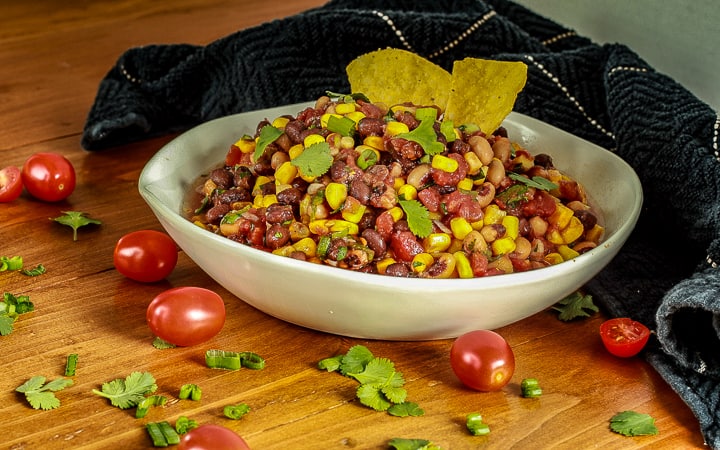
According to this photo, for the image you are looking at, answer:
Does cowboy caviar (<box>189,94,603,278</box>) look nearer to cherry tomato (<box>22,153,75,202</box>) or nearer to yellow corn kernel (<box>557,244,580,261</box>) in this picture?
yellow corn kernel (<box>557,244,580,261</box>)

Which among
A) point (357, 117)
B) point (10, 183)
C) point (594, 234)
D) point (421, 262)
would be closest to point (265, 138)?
point (357, 117)

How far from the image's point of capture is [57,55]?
10.7 feet

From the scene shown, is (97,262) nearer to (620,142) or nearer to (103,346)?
(103,346)

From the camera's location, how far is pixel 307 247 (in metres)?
1.70

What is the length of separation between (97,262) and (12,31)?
1.77m

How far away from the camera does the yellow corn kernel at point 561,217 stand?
1.85 metres

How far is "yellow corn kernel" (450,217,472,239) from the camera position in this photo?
1.71 m

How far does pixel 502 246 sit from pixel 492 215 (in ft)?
0.25

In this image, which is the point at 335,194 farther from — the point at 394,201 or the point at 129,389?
the point at 129,389

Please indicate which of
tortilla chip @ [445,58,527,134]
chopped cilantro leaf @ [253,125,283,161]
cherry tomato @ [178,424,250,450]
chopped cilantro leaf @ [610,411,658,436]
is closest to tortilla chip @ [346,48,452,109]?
tortilla chip @ [445,58,527,134]

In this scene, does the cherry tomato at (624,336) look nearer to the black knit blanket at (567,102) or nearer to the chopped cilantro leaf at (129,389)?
the black knit blanket at (567,102)

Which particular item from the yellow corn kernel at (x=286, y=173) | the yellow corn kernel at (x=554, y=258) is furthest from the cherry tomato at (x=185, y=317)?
the yellow corn kernel at (x=554, y=258)

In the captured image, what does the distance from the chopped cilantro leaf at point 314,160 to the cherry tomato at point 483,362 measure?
15.5 inches

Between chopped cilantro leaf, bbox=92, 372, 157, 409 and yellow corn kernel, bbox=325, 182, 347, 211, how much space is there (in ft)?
1.42
